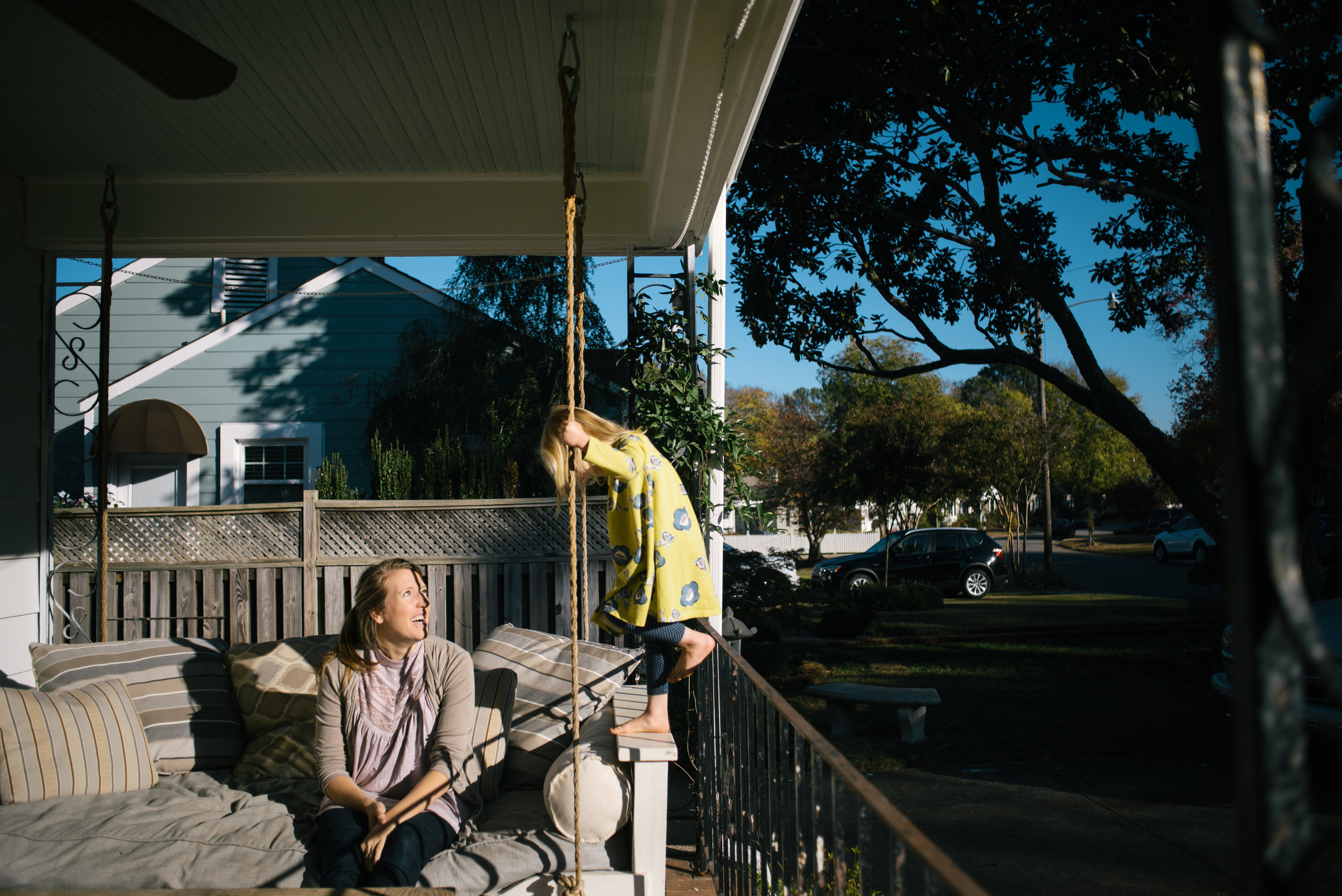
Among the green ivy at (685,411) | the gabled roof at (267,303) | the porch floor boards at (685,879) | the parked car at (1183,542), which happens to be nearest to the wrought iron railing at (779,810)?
the porch floor boards at (685,879)

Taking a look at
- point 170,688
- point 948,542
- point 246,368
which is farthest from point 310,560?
point 948,542

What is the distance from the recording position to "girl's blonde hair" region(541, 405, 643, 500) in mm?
2568

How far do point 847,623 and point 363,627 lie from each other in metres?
8.80

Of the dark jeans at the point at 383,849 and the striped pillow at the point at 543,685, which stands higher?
the striped pillow at the point at 543,685

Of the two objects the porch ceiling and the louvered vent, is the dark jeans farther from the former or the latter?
the louvered vent

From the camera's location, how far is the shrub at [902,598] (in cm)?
1354

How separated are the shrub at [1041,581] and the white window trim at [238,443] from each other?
13.3 m

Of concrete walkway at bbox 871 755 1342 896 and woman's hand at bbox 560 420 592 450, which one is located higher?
woman's hand at bbox 560 420 592 450

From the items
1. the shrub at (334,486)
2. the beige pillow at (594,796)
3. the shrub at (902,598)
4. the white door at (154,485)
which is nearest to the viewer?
the beige pillow at (594,796)

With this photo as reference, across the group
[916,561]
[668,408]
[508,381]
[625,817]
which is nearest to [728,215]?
[508,381]

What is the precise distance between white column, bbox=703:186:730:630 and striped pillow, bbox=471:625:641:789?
2.67 ft

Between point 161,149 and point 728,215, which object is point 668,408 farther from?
point 728,215

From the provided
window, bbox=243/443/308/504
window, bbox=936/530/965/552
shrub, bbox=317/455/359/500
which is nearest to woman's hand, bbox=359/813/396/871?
shrub, bbox=317/455/359/500

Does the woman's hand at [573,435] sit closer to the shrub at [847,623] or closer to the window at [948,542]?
the shrub at [847,623]
